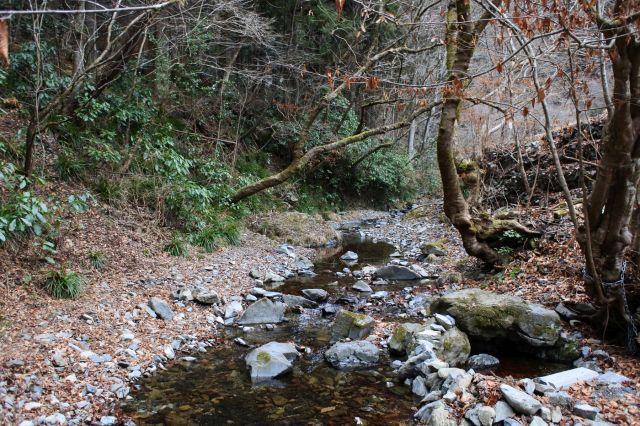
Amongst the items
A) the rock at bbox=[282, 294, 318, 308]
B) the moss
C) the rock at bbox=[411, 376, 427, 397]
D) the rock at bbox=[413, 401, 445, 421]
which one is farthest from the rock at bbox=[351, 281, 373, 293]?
the rock at bbox=[413, 401, 445, 421]

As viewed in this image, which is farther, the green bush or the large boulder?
the green bush

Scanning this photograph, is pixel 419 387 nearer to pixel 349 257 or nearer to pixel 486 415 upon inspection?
pixel 486 415

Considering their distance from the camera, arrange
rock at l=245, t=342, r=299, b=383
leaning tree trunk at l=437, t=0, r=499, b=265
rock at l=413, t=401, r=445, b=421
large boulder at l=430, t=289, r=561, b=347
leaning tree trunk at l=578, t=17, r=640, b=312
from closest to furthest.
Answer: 1. rock at l=413, t=401, r=445, b=421
2. leaning tree trunk at l=578, t=17, r=640, b=312
3. rock at l=245, t=342, r=299, b=383
4. large boulder at l=430, t=289, r=561, b=347
5. leaning tree trunk at l=437, t=0, r=499, b=265

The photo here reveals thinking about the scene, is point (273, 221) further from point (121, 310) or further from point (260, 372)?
point (260, 372)

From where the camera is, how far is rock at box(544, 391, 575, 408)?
352 centimetres

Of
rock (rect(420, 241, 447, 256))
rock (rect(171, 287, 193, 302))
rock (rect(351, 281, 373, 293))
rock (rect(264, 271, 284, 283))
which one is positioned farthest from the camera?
rock (rect(420, 241, 447, 256))

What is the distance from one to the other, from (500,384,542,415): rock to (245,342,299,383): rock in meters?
2.32

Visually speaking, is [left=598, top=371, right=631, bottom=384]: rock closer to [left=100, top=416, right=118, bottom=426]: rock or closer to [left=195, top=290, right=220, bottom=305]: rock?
[left=100, top=416, right=118, bottom=426]: rock

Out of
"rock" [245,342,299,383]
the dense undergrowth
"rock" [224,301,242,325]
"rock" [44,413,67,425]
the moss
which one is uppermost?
the dense undergrowth

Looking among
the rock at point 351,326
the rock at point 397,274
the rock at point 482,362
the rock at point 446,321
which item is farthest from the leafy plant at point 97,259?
the rock at point 482,362

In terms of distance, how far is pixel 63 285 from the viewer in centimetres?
546

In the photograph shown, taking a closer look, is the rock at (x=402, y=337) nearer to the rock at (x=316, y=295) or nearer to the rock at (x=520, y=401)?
the rock at (x=520, y=401)

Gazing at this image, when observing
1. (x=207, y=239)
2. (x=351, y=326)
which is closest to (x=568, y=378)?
(x=351, y=326)

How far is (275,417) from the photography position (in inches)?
159
